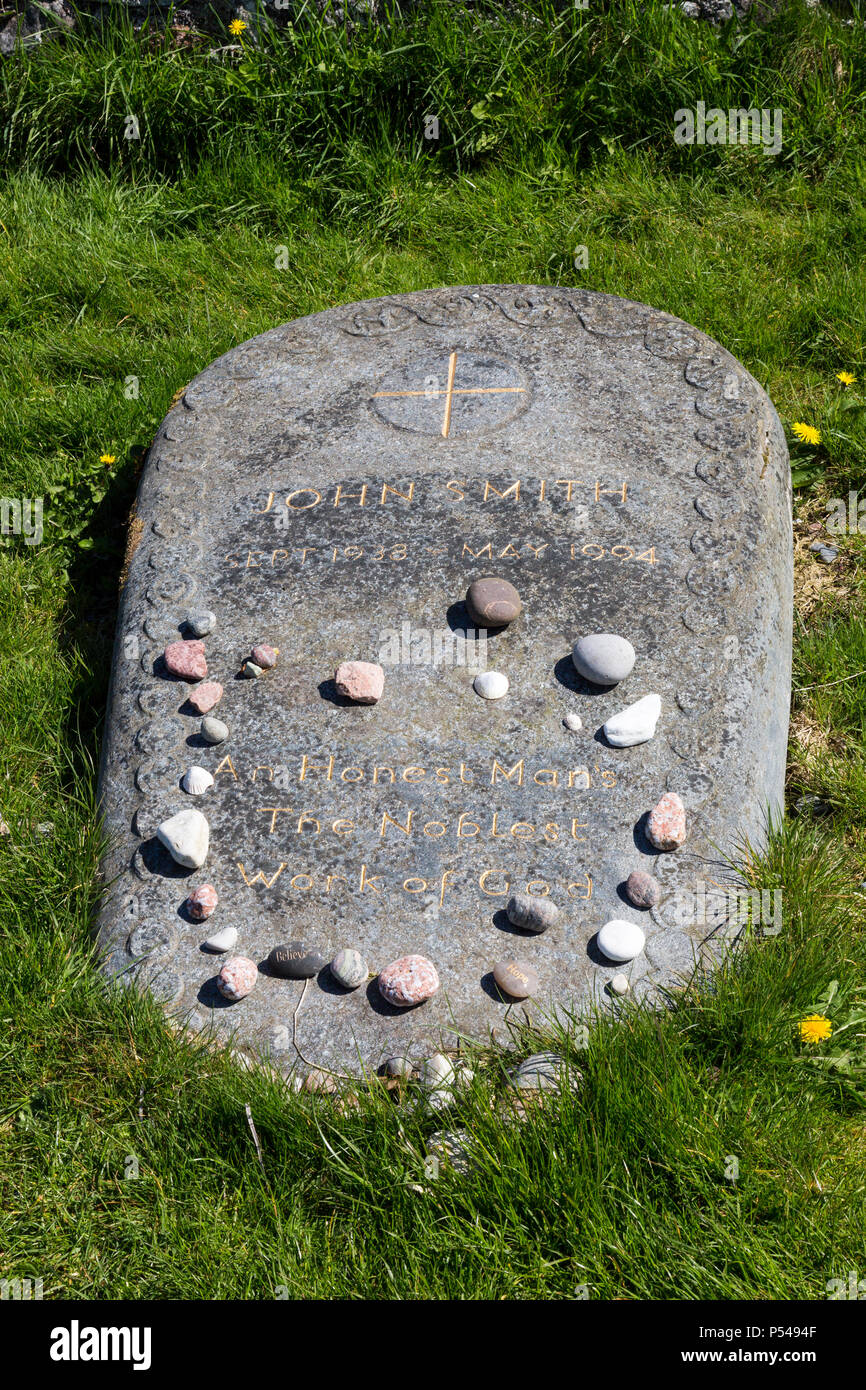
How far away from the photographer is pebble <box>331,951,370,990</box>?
2408 mm

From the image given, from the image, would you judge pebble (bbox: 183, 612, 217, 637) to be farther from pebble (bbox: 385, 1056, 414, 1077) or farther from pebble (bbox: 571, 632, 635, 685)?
pebble (bbox: 385, 1056, 414, 1077)

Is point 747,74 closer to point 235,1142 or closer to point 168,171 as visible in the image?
point 168,171

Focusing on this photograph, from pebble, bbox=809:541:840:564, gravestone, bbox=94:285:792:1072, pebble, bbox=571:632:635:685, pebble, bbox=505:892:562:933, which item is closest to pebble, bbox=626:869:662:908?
gravestone, bbox=94:285:792:1072

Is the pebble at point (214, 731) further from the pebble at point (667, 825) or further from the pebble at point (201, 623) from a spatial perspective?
the pebble at point (667, 825)

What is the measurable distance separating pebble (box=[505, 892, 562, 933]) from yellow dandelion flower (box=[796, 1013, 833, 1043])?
50 cm

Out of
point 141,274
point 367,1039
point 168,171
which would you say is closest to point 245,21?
point 168,171

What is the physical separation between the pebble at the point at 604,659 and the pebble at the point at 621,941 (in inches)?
22.6

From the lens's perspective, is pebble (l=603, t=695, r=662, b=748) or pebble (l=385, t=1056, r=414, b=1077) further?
pebble (l=603, t=695, r=662, b=748)

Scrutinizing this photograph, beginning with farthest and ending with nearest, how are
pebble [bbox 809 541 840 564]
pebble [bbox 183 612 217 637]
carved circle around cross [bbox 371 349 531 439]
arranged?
pebble [bbox 809 541 840 564]
carved circle around cross [bbox 371 349 531 439]
pebble [bbox 183 612 217 637]

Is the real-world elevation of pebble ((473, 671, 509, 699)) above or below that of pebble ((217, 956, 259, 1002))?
above

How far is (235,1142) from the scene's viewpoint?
7.43 feet

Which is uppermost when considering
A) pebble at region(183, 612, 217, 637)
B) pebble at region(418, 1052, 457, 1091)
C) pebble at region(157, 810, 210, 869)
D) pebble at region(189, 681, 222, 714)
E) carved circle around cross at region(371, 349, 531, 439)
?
carved circle around cross at region(371, 349, 531, 439)

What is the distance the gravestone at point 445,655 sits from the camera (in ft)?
8.20

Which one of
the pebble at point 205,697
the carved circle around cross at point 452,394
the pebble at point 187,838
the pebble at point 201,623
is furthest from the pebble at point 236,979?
the carved circle around cross at point 452,394
